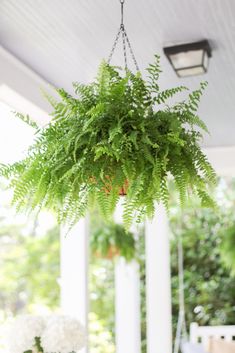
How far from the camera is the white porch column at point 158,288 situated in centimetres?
512

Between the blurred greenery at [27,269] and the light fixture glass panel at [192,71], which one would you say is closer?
the light fixture glass panel at [192,71]

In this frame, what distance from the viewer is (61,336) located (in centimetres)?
252

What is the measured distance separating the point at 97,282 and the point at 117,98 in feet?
20.1

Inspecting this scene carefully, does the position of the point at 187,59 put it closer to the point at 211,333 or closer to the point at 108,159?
the point at 108,159

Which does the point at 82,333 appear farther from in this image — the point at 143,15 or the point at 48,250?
the point at 48,250

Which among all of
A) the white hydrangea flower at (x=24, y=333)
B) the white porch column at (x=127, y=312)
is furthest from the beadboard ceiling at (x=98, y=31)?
the white porch column at (x=127, y=312)

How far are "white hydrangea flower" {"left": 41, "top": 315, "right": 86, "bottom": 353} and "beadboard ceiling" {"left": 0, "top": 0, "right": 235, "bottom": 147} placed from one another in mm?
1227

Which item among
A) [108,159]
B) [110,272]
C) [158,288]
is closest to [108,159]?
[108,159]

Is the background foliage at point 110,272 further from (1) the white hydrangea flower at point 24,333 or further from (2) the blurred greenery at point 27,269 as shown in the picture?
(1) the white hydrangea flower at point 24,333

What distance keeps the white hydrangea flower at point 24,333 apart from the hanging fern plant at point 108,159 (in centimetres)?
77

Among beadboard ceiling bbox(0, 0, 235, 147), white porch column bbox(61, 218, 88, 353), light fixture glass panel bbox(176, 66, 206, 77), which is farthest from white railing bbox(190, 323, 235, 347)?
light fixture glass panel bbox(176, 66, 206, 77)

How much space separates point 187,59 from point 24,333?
143cm

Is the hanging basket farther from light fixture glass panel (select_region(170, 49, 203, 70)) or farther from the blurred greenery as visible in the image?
the blurred greenery

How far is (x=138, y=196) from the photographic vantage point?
1856mm
